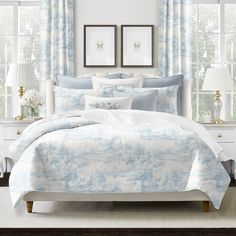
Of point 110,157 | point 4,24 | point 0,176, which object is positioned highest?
point 4,24

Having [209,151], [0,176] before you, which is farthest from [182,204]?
[0,176]

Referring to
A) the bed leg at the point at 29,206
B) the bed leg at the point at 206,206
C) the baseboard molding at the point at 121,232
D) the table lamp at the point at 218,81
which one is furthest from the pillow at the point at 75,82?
the baseboard molding at the point at 121,232

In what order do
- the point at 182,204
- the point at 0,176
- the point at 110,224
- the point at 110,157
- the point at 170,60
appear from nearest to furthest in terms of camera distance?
the point at 110,224, the point at 110,157, the point at 182,204, the point at 0,176, the point at 170,60

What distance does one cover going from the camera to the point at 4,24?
7293 millimetres

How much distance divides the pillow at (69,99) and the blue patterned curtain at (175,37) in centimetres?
134

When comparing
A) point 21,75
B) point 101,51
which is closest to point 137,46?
point 101,51

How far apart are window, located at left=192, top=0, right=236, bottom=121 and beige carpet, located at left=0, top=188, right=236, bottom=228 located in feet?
8.49

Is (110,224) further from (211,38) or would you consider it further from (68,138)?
(211,38)

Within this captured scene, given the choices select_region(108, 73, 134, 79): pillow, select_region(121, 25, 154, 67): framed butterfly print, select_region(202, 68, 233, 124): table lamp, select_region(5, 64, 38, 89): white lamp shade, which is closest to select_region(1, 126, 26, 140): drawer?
select_region(5, 64, 38, 89): white lamp shade

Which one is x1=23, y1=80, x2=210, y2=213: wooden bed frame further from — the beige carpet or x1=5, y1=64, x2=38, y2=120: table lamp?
x1=5, y1=64, x2=38, y2=120: table lamp

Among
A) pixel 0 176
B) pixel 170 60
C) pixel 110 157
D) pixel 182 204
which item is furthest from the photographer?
pixel 170 60

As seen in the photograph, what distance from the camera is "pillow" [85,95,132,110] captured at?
571 centimetres

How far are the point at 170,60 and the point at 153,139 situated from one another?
2.87m

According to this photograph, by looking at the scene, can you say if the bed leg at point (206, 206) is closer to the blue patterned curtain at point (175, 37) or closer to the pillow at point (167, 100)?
the pillow at point (167, 100)
